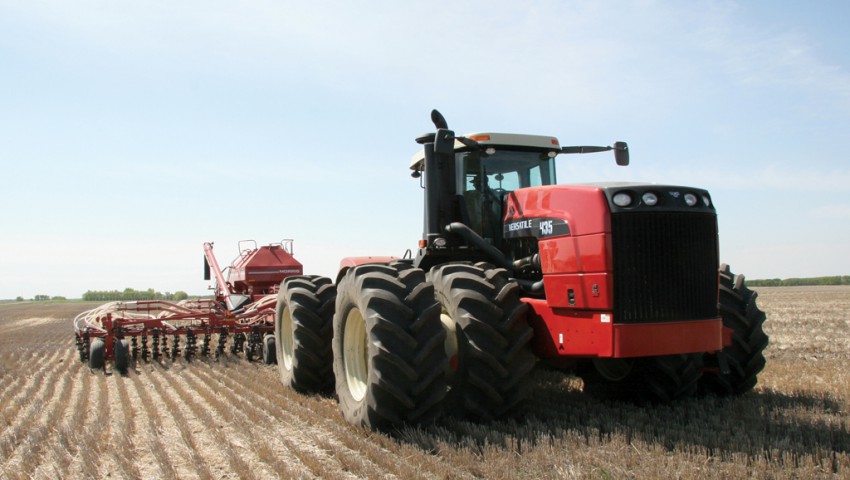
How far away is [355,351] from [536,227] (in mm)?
1965

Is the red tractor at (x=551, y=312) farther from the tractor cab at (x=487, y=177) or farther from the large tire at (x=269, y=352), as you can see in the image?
the large tire at (x=269, y=352)

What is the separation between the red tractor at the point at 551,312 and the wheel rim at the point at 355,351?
0.03 ft

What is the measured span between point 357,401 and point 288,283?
3050 millimetres

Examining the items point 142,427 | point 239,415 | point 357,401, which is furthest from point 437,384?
point 142,427

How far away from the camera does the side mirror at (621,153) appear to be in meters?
6.86

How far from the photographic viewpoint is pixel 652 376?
5801 mm

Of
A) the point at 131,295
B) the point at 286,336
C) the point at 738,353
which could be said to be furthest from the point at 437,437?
the point at 131,295

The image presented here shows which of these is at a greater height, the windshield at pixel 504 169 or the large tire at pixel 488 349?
the windshield at pixel 504 169

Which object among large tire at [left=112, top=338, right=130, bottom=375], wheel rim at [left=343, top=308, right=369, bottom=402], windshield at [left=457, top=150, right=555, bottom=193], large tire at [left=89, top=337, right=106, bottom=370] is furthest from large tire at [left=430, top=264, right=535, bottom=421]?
large tire at [left=89, top=337, right=106, bottom=370]

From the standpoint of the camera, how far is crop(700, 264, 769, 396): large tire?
623 cm

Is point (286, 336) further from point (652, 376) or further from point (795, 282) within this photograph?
point (795, 282)

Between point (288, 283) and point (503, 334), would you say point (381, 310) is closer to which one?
point (503, 334)

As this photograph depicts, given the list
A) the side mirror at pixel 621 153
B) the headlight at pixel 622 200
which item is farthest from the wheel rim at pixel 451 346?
the side mirror at pixel 621 153

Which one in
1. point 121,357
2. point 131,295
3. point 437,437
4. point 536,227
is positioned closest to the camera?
point 437,437
